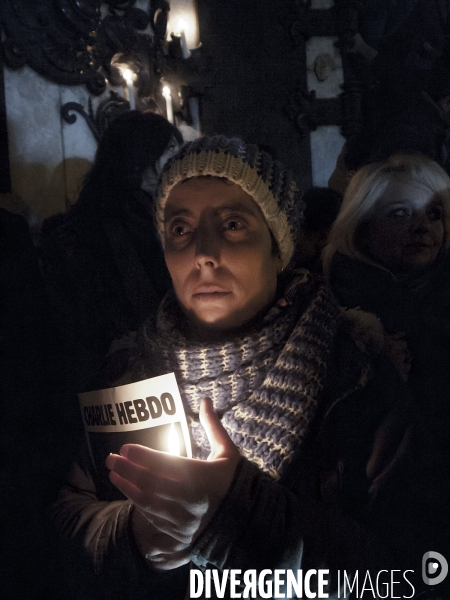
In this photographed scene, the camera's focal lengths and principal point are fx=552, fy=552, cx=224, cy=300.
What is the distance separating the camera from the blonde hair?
132cm

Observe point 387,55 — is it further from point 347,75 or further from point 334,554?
→ point 334,554

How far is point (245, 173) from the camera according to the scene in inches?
42.3

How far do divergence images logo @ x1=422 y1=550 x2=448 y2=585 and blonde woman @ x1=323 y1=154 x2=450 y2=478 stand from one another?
1.10 ft

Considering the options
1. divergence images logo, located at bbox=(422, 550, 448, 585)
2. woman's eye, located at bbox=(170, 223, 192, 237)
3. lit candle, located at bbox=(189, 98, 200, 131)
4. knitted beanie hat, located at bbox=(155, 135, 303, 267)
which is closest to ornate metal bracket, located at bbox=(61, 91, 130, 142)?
lit candle, located at bbox=(189, 98, 200, 131)

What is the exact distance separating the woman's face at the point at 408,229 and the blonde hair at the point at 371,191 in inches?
0.6

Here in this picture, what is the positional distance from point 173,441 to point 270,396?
0.20 meters

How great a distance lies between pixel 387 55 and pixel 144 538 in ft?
4.02

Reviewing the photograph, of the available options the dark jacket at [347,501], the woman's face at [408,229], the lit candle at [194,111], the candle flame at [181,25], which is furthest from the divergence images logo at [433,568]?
the candle flame at [181,25]

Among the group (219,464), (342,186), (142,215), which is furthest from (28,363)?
(342,186)

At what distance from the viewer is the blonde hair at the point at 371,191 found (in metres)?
1.32

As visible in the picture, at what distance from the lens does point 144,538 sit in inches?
39.3

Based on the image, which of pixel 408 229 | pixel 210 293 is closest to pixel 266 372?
pixel 210 293

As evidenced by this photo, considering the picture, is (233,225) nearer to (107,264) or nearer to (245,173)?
(245,173)

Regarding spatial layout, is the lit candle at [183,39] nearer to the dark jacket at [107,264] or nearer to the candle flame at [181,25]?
the candle flame at [181,25]
